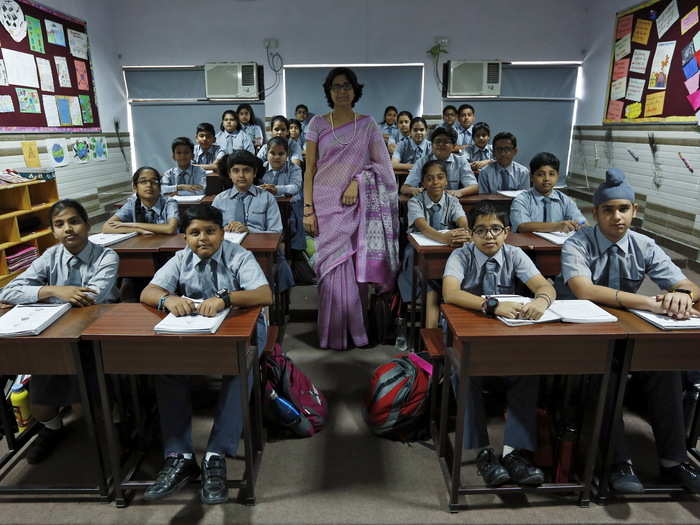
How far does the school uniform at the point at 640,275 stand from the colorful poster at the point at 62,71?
5.74 metres

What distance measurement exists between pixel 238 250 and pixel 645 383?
1.69 metres

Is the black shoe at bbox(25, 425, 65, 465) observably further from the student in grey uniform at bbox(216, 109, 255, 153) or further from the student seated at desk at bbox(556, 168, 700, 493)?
the student in grey uniform at bbox(216, 109, 255, 153)

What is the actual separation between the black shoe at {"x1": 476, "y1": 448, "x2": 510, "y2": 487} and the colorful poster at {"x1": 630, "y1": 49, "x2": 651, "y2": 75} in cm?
528

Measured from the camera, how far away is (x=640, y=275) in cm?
197

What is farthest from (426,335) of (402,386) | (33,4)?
(33,4)

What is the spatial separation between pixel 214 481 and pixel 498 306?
1166 millimetres

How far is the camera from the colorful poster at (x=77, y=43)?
18.5 feet

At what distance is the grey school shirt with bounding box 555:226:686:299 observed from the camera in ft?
6.21

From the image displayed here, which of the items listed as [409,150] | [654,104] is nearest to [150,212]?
[409,150]

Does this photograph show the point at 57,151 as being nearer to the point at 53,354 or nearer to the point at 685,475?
the point at 53,354

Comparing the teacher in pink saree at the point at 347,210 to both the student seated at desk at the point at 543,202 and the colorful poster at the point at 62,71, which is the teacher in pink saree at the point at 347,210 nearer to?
the student seated at desk at the point at 543,202

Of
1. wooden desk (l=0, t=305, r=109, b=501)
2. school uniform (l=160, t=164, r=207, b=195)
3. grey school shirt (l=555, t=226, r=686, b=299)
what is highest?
school uniform (l=160, t=164, r=207, b=195)

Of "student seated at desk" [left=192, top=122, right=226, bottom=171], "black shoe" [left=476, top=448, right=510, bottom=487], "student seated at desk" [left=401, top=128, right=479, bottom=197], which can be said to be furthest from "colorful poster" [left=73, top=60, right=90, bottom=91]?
"black shoe" [left=476, top=448, right=510, bottom=487]

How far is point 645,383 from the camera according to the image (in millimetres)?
1822
